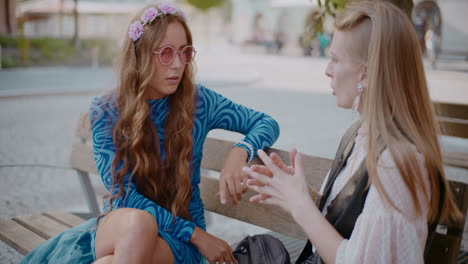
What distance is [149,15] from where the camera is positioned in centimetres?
229

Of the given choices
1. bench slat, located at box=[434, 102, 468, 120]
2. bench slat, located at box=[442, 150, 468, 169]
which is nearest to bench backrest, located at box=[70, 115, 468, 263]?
bench slat, located at box=[434, 102, 468, 120]

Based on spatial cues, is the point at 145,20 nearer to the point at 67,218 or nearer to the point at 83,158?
the point at 83,158

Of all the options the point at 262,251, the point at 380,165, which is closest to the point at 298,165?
the point at 380,165

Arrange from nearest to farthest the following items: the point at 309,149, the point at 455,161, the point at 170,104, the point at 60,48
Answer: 1. the point at 170,104
2. the point at 455,161
3. the point at 309,149
4. the point at 60,48

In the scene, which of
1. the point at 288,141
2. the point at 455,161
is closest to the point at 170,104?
the point at 455,161

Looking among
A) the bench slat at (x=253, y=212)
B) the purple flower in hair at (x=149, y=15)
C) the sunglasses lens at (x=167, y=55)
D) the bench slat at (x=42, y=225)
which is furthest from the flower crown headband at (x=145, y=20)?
the bench slat at (x=42, y=225)

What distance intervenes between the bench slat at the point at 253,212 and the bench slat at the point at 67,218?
37.8 inches

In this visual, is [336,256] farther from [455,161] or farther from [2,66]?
[2,66]

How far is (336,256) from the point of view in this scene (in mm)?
1563

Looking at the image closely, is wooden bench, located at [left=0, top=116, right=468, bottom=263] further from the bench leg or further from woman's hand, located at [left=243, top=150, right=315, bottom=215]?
woman's hand, located at [left=243, top=150, right=315, bottom=215]

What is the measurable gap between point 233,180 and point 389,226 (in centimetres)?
85

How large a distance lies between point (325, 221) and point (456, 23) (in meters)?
22.0

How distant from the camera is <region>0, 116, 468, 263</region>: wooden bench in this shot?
186 centimetres

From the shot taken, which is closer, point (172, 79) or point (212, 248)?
point (212, 248)
